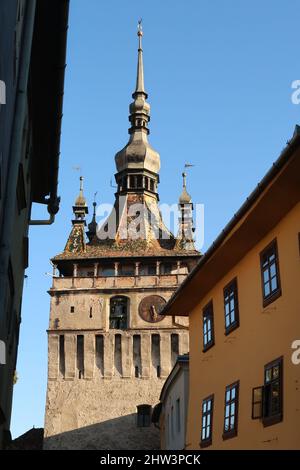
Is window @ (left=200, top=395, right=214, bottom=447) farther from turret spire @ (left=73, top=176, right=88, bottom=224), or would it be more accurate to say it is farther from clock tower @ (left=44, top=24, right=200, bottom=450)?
turret spire @ (left=73, top=176, right=88, bottom=224)

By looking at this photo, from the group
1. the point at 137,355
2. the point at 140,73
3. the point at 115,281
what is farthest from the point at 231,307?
the point at 140,73

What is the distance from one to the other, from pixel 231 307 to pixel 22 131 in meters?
8.01

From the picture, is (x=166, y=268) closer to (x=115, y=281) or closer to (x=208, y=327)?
(x=115, y=281)

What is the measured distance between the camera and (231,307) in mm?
15992

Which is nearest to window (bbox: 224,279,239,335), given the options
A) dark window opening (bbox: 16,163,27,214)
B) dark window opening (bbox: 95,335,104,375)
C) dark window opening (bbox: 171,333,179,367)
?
dark window opening (bbox: 16,163,27,214)

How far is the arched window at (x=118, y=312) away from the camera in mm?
50250

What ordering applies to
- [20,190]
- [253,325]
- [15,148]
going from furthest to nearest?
[253,325], [20,190], [15,148]

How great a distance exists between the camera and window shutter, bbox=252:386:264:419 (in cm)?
1338

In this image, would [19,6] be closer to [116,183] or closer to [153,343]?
[153,343]

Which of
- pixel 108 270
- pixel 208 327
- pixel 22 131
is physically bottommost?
pixel 208 327

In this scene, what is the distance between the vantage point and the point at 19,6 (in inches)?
339

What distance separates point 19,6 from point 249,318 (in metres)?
8.27

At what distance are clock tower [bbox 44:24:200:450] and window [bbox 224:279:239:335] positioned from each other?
29360 millimetres
